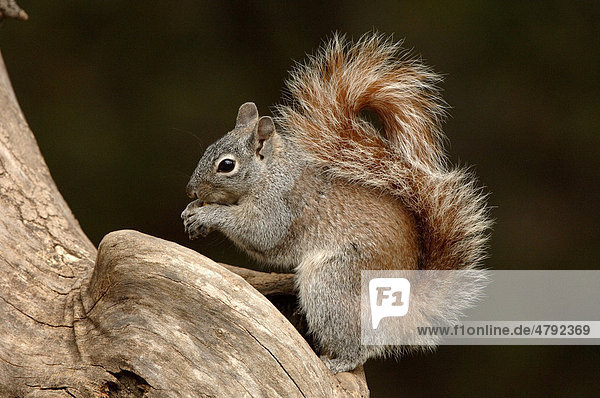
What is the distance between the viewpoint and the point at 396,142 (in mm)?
2176

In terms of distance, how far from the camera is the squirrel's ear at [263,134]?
2150mm

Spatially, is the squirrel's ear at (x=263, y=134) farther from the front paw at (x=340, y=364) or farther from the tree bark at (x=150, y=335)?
the front paw at (x=340, y=364)

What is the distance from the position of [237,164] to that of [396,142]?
47 centimetres

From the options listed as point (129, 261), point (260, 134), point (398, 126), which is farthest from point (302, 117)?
point (129, 261)

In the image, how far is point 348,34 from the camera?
11.8 ft

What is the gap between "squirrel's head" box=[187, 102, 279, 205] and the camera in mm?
2170

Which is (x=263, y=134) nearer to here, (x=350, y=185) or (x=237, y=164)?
(x=237, y=164)

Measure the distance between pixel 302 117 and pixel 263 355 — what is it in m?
0.79

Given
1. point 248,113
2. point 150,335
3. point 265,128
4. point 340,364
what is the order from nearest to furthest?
1. point 150,335
2. point 340,364
3. point 265,128
4. point 248,113

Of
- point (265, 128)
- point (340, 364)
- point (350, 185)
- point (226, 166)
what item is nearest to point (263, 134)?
point (265, 128)

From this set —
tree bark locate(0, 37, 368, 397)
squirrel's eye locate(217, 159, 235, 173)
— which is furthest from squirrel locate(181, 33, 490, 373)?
tree bark locate(0, 37, 368, 397)

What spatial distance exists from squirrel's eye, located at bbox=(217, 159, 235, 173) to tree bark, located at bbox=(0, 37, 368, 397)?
1.27 ft

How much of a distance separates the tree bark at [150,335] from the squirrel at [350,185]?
0.28 metres

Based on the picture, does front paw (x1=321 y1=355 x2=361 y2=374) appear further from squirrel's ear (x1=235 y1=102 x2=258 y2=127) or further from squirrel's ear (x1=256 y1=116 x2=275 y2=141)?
squirrel's ear (x1=235 y1=102 x2=258 y2=127)
